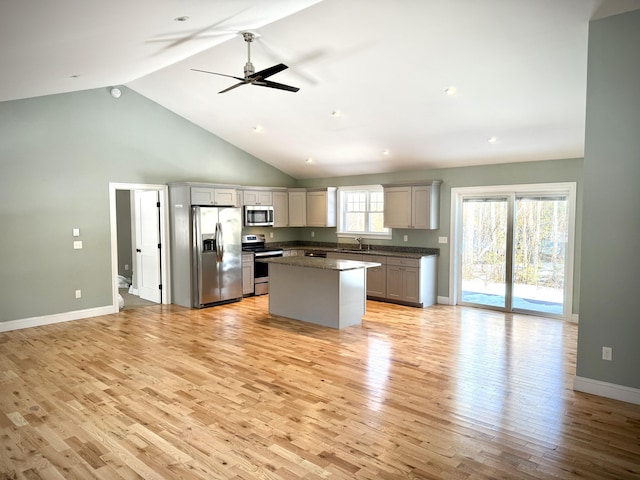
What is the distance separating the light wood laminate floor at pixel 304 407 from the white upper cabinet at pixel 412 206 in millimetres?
2394

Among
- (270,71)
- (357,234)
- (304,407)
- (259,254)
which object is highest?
(270,71)

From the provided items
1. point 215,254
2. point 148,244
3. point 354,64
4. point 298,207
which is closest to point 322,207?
point 298,207

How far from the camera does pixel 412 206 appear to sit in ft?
26.0

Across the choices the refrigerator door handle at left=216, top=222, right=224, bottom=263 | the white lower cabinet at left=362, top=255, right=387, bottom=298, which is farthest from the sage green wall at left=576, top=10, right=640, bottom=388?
the refrigerator door handle at left=216, top=222, right=224, bottom=263

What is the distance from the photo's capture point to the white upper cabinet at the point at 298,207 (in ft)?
31.8

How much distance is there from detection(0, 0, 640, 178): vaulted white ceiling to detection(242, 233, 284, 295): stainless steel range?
2.35 meters

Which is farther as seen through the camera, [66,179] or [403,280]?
[403,280]

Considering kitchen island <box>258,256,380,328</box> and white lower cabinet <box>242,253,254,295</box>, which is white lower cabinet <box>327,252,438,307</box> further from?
white lower cabinet <box>242,253,254,295</box>

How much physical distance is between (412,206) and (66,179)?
5640 millimetres

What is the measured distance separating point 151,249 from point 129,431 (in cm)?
531

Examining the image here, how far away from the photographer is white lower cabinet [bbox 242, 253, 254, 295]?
8.53 m

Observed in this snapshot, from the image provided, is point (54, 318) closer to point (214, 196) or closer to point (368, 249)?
point (214, 196)

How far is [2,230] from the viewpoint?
5.98 metres

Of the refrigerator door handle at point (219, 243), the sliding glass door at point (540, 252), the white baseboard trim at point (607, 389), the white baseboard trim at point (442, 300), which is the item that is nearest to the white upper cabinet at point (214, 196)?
the refrigerator door handle at point (219, 243)
